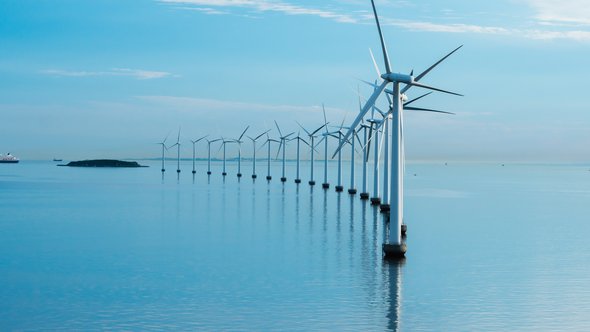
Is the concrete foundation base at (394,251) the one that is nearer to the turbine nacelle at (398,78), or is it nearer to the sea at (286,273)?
the sea at (286,273)

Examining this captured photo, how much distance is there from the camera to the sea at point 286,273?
31.0 metres

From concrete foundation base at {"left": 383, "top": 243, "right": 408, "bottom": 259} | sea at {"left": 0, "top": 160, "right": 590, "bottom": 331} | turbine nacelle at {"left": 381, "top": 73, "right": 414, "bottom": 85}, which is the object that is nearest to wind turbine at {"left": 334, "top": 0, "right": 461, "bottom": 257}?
turbine nacelle at {"left": 381, "top": 73, "right": 414, "bottom": 85}

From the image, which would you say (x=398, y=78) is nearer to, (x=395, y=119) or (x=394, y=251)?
(x=395, y=119)

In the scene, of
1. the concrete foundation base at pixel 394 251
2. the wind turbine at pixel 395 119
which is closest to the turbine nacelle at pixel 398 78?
the wind turbine at pixel 395 119

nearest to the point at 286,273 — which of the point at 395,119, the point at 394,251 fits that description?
the point at 394,251

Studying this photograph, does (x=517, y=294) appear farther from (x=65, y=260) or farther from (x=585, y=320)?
(x=65, y=260)

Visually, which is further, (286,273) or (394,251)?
(394,251)

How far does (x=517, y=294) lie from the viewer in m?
37.8

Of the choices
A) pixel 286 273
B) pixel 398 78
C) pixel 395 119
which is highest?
pixel 398 78

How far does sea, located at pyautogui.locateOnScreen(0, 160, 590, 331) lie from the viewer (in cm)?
3102

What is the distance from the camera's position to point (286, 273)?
1693 inches

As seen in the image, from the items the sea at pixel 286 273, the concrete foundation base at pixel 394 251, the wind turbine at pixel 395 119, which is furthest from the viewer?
the concrete foundation base at pixel 394 251

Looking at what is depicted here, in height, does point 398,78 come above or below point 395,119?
above

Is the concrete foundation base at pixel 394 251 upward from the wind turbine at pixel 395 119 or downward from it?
downward
